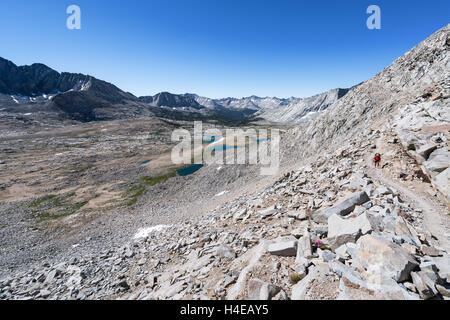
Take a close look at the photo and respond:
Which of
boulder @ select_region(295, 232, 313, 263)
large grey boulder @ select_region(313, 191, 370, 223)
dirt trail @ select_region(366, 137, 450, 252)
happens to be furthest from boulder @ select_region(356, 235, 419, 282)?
dirt trail @ select_region(366, 137, 450, 252)

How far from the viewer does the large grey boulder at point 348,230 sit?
31.2ft

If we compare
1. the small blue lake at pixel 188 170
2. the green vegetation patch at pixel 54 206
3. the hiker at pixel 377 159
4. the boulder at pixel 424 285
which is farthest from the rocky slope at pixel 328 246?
the small blue lake at pixel 188 170

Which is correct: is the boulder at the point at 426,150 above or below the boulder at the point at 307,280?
above

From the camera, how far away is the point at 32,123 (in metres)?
187

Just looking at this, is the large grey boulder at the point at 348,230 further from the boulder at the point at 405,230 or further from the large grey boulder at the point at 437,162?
the large grey boulder at the point at 437,162

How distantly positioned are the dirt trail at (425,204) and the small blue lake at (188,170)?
60373mm

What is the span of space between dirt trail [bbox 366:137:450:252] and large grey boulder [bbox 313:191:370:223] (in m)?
3.13

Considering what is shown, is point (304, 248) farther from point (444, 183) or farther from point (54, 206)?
point (54, 206)

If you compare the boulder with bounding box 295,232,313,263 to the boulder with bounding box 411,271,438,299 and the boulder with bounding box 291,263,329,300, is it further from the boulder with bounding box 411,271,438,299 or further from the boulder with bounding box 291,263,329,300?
the boulder with bounding box 411,271,438,299

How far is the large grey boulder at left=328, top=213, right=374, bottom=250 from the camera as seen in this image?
9.51m

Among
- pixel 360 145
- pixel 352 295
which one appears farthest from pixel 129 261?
pixel 360 145

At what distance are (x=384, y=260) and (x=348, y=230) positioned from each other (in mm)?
2379

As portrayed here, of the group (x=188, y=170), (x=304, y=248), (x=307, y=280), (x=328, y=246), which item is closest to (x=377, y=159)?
(x=328, y=246)

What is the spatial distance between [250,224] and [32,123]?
262 meters
